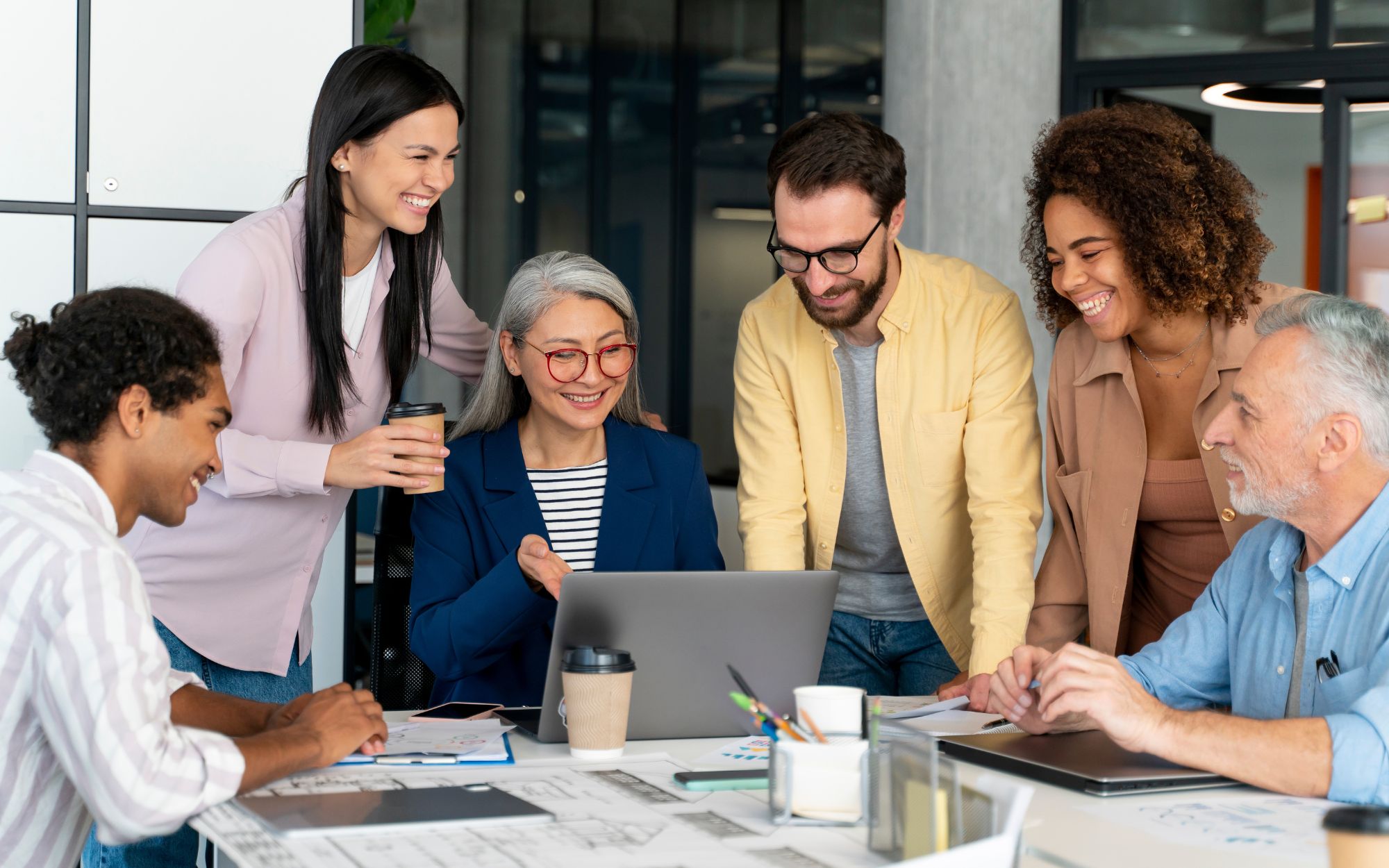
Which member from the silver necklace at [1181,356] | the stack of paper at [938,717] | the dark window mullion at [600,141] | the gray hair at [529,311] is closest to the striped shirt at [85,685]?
the stack of paper at [938,717]

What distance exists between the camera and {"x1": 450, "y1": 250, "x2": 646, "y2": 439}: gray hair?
103 inches

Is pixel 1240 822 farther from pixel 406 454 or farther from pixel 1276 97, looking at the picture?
pixel 1276 97

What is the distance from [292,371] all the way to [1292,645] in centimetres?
174

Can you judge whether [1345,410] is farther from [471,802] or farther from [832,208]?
[471,802]

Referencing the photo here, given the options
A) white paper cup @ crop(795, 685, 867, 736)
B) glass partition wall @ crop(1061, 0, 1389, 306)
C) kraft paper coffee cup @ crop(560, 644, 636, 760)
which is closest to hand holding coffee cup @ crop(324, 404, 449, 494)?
kraft paper coffee cup @ crop(560, 644, 636, 760)

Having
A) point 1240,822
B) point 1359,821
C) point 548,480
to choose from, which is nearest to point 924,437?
point 548,480

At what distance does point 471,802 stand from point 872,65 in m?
7.12

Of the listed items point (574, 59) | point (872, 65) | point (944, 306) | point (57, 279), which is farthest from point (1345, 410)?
point (574, 59)

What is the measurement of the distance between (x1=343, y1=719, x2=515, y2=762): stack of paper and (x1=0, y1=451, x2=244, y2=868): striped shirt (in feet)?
0.98

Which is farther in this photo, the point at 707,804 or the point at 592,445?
the point at 592,445

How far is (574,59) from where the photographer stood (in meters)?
9.03

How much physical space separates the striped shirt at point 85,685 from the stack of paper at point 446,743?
0.30 metres

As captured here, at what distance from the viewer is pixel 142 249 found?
3049mm

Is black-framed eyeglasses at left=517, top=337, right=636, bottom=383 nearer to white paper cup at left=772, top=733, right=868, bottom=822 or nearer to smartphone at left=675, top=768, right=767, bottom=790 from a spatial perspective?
smartphone at left=675, top=768, right=767, bottom=790
